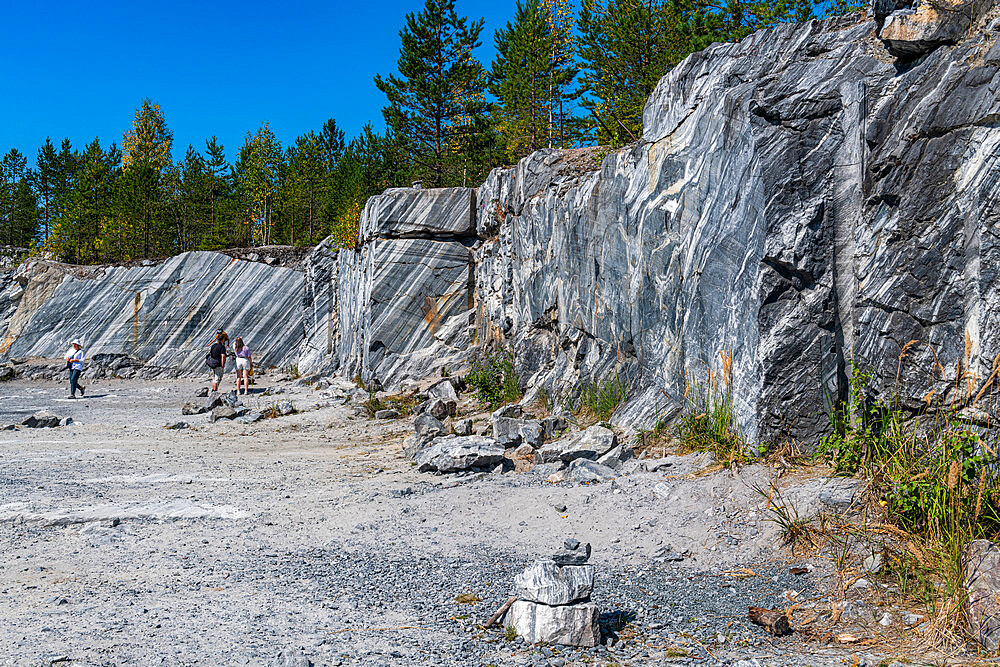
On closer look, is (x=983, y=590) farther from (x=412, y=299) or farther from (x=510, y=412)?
(x=412, y=299)

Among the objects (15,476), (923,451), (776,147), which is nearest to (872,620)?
(923,451)

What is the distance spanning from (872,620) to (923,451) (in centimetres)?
173

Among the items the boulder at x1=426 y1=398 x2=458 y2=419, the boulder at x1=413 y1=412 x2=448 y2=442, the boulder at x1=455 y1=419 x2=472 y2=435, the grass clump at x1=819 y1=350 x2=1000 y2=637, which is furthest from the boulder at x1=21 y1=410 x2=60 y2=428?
the grass clump at x1=819 y1=350 x2=1000 y2=637

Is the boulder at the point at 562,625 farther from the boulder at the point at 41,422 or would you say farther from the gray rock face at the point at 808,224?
the boulder at the point at 41,422

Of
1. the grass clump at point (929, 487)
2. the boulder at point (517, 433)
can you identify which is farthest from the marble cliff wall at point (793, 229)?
the boulder at point (517, 433)

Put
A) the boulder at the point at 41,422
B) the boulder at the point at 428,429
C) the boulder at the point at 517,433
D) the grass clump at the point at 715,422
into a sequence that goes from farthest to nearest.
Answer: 1. the boulder at the point at 41,422
2. the boulder at the point at 428,429
3. the boulder at the point at 517,433
4. the grass clump at the point at 715,422

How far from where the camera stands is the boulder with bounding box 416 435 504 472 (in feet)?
26.3

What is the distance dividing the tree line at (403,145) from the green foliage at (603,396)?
489 centimetres

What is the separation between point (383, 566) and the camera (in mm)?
5246

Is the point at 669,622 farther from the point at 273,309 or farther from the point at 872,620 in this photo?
the point at 273,309

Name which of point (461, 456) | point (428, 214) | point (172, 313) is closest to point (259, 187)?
point (172, 313)

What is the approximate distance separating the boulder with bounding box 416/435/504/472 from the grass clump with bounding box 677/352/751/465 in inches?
82.7

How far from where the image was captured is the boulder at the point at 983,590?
3582 millimetres

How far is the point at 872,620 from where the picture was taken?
13.1ft
